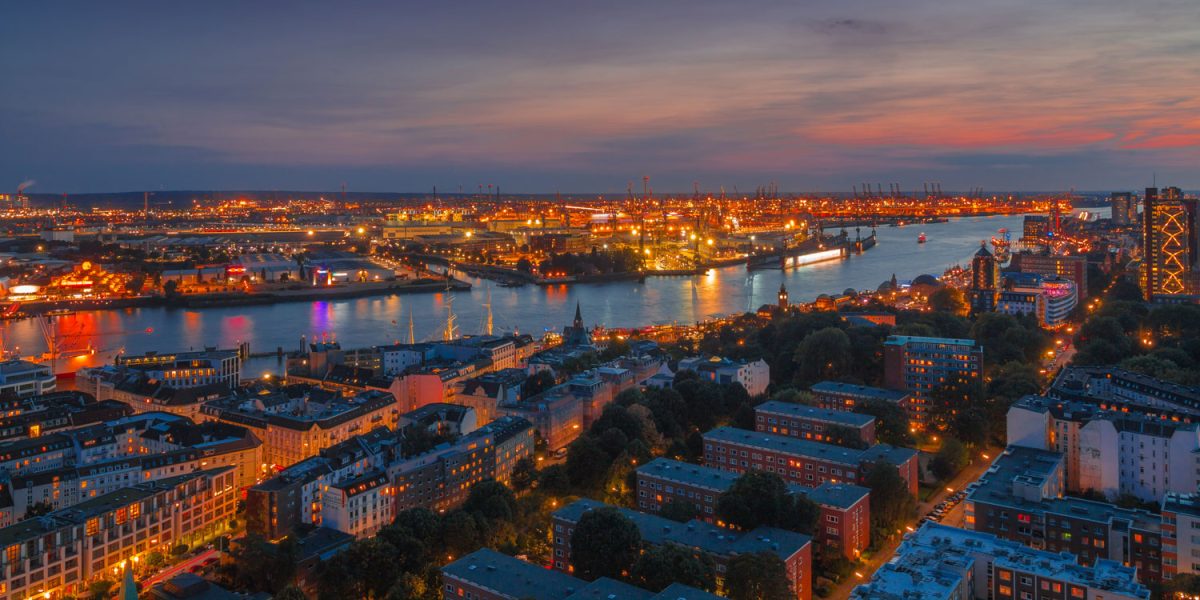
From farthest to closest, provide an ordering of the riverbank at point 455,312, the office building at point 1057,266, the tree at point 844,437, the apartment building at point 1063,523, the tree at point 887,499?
1. the office building at point 1057,266
2. the riverbank at point 455,312
3. the tree at point 844,437
4. the tree at point 887,499
5. the apartment building at point 1063,523

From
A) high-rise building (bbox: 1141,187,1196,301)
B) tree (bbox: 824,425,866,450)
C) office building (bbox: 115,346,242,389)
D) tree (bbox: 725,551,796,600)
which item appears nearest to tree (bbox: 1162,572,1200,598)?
tree (bbox: 725,551,796,600)

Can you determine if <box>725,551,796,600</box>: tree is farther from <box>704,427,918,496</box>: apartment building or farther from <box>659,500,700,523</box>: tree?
<box>704,427,918,496</box>: apartment building

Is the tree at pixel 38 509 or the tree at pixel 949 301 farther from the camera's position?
the tree at pixel 949 301

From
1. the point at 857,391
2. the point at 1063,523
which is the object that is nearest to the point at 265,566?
the point at 1063,523

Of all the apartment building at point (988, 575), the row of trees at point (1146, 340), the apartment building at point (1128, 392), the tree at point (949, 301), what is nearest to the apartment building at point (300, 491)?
the apartment building at point (988, 575)

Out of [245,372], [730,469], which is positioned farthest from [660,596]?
[245,372]

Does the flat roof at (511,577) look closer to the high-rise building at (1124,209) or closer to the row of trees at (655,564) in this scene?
the row of trees at (655,564)
